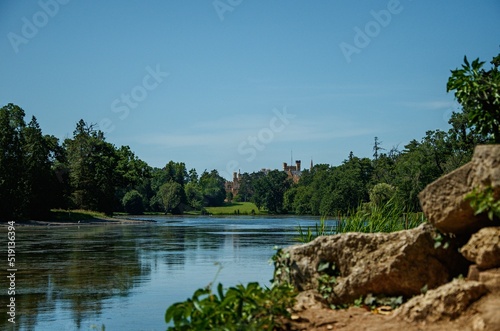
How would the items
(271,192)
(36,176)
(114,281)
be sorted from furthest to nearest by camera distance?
(271,192) → (36,176) → (114,281)

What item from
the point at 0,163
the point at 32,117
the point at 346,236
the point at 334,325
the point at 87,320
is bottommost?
the point at 87,320

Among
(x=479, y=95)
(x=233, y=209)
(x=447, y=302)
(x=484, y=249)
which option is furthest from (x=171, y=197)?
(x=447, y=302)

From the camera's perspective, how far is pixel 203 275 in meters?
19.5

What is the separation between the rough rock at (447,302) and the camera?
5.96 meters

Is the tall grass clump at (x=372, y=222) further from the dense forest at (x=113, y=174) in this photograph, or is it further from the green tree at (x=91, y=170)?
the green tree at (x=91, y=170)

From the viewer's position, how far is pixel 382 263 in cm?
704

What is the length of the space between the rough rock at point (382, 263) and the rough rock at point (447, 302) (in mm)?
712

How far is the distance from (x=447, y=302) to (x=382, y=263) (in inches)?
43.9

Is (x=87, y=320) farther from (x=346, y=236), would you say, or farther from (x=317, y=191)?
(x=317, y=191)

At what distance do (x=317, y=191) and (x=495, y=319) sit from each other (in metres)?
140

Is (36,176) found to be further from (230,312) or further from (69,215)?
(230,312)

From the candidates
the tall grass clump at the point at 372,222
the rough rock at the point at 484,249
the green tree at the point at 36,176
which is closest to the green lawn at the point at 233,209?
the green tree at the point at 36,176

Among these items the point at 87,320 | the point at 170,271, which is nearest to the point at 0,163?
the point at 170,271

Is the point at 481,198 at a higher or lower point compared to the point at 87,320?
higher
